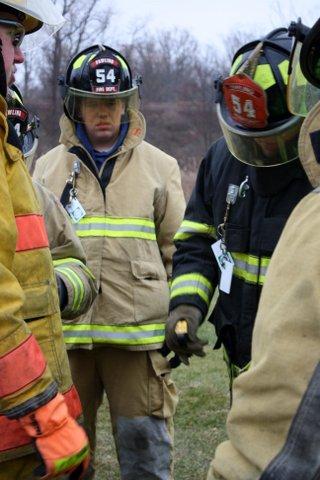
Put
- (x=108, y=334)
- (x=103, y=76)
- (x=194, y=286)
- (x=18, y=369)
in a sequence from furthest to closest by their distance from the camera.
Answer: (x=103, y=76) → (x=108, y=334) → (x=194, y=286) → (x=18, y=369)

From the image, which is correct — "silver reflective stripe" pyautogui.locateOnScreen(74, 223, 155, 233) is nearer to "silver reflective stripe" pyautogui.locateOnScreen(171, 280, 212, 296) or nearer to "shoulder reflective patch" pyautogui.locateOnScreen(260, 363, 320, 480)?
"silver reflective stripe" pyautogui.locateOnScreen(171, 280, 212, 296)

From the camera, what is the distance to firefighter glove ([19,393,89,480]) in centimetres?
202

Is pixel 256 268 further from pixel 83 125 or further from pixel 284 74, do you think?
pixel 83 125

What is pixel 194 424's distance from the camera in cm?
530

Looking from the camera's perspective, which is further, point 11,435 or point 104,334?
point 104,334

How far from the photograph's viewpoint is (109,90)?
4.00 metres

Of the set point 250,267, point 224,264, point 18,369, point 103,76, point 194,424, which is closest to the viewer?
point 18,369

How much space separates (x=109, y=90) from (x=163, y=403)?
154cm

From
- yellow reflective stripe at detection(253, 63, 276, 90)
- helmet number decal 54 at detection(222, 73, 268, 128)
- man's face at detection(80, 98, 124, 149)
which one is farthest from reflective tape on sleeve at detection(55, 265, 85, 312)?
man's face at detection(80, 98, 124, 149)

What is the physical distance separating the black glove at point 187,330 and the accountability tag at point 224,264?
0.16 metres

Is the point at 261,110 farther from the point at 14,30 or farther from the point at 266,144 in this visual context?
the point at 14,30

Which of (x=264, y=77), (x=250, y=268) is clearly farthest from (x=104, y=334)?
(x=264, y=77)

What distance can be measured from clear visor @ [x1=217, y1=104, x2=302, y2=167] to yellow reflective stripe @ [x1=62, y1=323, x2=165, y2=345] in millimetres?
1280

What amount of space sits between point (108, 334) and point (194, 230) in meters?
0.84
